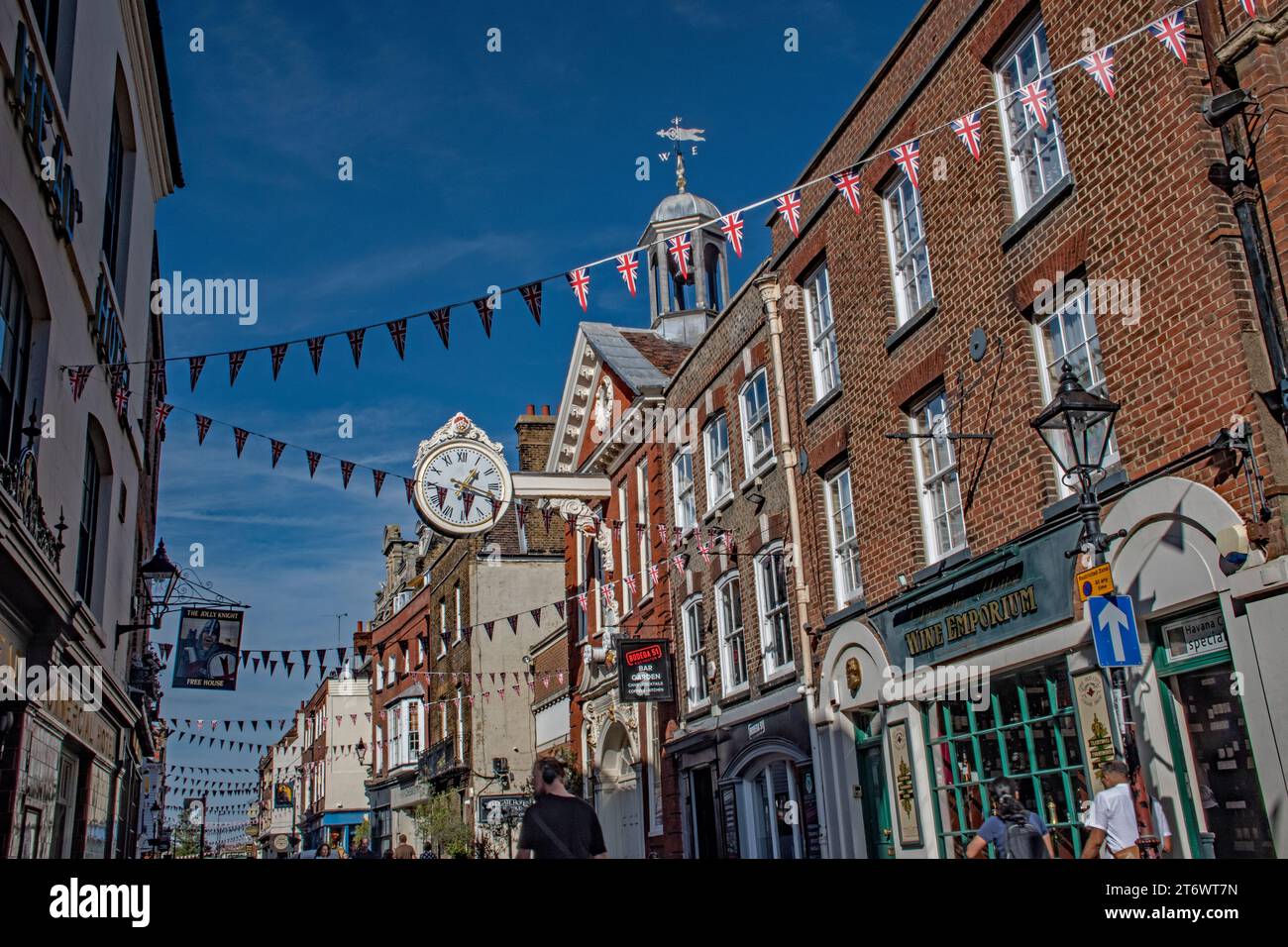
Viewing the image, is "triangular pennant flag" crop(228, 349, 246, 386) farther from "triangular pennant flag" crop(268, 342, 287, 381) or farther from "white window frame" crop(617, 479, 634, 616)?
"white window frame" crop(617, 479, 634, 616)

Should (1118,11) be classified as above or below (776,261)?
below

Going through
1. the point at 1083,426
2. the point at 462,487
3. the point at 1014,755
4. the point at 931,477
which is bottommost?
the point at 1014,755

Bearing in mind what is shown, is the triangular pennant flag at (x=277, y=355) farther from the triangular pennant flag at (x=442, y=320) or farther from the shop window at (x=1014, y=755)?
the shop window at (x=1014, y=755)

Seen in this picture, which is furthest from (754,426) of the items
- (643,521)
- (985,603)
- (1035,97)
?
(1035,97)

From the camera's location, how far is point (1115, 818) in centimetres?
832

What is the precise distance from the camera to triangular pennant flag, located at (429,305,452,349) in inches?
474

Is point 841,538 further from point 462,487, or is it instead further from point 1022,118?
point 462,487

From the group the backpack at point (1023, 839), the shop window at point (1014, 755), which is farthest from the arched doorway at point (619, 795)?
the backpack at point (1023, 839)

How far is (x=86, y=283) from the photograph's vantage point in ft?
40.4

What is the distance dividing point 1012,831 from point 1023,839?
12cm

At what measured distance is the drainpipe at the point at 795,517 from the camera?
50.6ft
